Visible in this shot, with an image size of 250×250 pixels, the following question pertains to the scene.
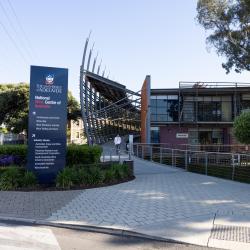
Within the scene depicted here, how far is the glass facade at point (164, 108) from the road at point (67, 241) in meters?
32.2

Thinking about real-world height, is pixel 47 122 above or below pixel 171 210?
above

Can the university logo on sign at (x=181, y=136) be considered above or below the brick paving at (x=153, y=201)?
above

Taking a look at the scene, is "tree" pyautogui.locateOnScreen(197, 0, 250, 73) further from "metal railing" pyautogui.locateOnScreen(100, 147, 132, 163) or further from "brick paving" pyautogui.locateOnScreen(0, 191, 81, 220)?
"brick paving" pyautogui.locateOnScreen(0, 191, 81, 220)

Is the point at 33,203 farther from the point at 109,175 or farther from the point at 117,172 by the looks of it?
the point at 117,172

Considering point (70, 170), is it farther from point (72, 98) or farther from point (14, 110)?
point (72, 98)

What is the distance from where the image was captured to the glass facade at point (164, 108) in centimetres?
3878

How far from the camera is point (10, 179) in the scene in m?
11.6

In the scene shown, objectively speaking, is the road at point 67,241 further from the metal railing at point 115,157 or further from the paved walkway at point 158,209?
the metal railing at point 115,157

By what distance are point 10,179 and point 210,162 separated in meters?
8.35

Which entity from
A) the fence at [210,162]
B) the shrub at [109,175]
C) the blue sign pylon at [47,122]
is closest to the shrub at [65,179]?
the blue sign pylon at [47,122]

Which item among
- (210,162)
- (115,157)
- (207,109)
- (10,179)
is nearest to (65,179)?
(10,179)

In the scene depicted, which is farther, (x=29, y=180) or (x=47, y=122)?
(x=47, y=122)

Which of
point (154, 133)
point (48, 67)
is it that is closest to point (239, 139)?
point (48, 67)

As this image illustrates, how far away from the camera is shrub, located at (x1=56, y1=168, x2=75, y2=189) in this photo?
38.8ft
